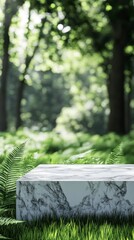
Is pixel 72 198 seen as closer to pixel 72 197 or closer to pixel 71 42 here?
pixel 72 197

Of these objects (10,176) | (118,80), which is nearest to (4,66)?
(118,80)

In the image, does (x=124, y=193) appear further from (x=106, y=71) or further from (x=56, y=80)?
(x=56, y=80)

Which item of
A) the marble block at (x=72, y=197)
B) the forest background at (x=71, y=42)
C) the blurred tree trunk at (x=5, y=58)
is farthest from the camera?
the blurred tree trunk at (x=5, y=58)

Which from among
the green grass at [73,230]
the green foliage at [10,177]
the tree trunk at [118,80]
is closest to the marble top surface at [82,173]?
the green foliage at [10,177]

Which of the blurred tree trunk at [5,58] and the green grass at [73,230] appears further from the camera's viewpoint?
the blurred tree trunk at [5,58]

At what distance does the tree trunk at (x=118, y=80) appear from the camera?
21359mm

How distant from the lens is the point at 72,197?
17.8 ft

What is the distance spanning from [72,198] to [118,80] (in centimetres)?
1625

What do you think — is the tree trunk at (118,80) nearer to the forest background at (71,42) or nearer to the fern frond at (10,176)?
the forest background at (71,42)

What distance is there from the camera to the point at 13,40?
27266 millimetres

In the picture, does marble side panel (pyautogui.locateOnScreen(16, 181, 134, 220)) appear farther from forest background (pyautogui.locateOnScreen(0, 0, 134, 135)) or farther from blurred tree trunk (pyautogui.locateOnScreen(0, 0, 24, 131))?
blurred tree trunk (pyautogui.locateOnScreen(0, 0, 24, 131))

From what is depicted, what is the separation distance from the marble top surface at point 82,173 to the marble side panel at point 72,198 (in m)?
0.12

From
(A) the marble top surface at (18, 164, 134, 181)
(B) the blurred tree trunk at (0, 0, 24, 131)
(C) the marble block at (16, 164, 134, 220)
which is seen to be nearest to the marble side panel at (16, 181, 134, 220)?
(C) the marble block at (16, 164, 134, 220)

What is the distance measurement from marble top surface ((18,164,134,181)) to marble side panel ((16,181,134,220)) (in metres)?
0.12
